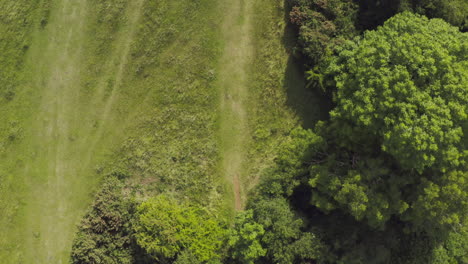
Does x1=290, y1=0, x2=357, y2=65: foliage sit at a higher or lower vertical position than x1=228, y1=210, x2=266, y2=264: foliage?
higher

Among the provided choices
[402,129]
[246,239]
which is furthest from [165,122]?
[402,129]

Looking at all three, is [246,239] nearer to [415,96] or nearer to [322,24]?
[415,96]

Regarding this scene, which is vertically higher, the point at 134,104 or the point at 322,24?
the point at 322,24

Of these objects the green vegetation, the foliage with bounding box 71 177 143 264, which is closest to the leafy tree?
the green vegetation

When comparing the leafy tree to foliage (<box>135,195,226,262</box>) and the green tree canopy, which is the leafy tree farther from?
foliage (<box>135,195,226,262</box>)

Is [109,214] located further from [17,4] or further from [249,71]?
[17,4]

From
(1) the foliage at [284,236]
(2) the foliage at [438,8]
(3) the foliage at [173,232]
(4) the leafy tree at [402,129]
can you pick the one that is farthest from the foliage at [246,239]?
(2) the foliage at [438,8]

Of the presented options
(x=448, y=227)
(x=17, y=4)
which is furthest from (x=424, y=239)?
(x=17, y=4)
